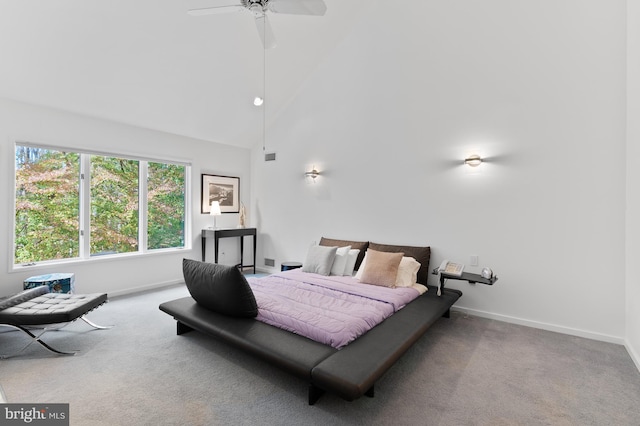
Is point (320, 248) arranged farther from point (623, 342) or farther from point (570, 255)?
point (623, 342)

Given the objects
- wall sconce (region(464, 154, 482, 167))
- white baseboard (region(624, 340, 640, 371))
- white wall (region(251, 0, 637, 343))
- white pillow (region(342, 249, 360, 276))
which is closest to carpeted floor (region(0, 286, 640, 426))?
white baseboard (region(624, 340, 640, 371))

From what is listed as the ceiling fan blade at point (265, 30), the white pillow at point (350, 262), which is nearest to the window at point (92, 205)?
the ceiling fan blade at point (265, 30)

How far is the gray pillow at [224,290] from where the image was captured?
101 inches

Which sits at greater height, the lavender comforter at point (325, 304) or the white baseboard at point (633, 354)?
the lavender comforter at point (325, 304)

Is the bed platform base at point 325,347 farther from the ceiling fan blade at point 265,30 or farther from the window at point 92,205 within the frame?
the ceiling fan blade at point 265,30

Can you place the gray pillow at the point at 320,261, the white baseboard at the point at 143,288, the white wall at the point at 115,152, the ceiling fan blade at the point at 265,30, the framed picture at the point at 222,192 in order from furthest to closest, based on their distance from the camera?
the framed picture at the point at 222,192, the white baseboard at the point at 143,288, the gray pillow at the point at 320,261, the white wall at the point at 115,152, the ceiling fan blade at the point at 265,30

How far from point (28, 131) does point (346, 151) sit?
13.5ft

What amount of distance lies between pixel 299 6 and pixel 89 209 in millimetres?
3840

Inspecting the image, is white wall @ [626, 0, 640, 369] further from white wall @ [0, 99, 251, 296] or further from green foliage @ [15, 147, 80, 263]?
green foliage @ [15, 147, 80, 263]

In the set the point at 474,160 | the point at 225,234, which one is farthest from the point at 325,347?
the point at 225,234

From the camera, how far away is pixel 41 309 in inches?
108

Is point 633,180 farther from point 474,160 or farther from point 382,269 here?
point 382,269

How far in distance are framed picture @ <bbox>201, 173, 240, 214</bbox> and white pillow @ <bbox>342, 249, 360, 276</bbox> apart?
9.33ft

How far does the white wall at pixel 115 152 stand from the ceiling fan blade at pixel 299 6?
3.11m
